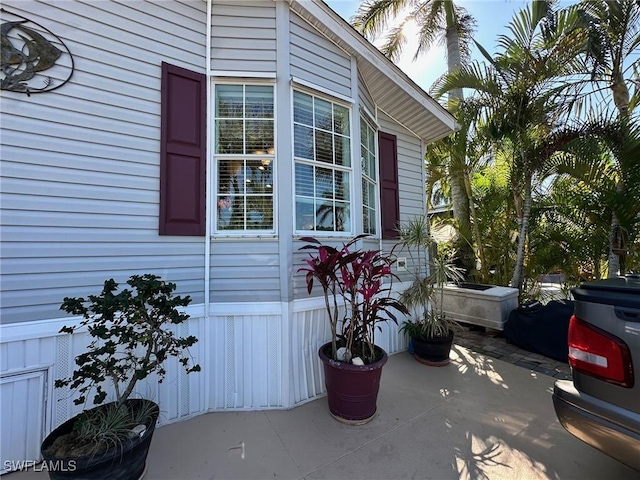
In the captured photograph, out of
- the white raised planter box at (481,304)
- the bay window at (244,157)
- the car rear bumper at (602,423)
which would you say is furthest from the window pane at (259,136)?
the white raised planter box at (481,304)

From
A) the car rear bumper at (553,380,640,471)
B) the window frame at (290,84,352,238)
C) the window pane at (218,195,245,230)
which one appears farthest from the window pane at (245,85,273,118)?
the car rear bumper at (553,380,640,471)

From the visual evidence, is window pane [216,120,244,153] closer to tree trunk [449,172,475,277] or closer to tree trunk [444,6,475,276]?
tree trunk [444,6,475,276]

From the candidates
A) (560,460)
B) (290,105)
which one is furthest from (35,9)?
(560,460)

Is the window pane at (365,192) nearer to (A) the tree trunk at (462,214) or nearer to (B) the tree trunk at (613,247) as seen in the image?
(A) the tree trunk at (462,214)

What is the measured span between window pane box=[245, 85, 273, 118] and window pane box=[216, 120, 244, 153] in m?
0.16

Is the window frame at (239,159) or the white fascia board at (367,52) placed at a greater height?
the white fascia board at (367,52)

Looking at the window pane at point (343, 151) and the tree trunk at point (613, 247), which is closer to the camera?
the window pane at point (343, 151)

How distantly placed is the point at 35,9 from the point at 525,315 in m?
6.15

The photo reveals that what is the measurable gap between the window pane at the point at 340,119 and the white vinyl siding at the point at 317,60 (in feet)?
0.49

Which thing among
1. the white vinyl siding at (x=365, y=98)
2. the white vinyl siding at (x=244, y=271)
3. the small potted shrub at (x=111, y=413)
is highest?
the white vinyl siding at (x=365, y=98)

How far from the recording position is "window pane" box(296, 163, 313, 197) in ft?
9.52

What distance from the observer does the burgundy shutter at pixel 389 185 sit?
13.5 ft

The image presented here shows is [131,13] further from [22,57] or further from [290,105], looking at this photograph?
[290,105]

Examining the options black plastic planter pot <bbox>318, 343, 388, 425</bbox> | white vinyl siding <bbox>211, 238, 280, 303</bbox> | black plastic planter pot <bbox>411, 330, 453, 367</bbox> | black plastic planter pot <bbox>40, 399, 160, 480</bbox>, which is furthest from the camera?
black plastic planter pot <bbox>411, 330, 453, 367</bbox>
